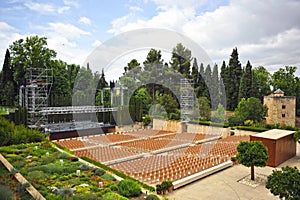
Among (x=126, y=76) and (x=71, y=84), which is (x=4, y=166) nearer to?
(x=126, y=76)

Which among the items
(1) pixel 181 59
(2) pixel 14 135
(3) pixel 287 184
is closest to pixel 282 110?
(1) pixel 181 59

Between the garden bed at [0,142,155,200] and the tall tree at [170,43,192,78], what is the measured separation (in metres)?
19.8

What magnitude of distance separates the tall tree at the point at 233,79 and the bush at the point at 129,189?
28.9 m

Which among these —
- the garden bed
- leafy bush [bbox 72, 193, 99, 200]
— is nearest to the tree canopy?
the garden bed

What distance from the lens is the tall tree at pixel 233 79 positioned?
33.5 metres

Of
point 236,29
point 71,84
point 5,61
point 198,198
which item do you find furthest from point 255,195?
point 5,61

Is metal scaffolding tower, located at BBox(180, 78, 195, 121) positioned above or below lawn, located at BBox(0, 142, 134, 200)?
above

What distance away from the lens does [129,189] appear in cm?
677

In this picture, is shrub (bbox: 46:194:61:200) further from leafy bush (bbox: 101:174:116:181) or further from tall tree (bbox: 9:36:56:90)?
tall tree (bbox: 9:36:56:90)

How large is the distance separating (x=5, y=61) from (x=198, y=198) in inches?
1283

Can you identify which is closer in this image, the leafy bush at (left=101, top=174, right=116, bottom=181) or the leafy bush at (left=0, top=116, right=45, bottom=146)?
the leafy bush at (left=101, top=174, right=116, bottom=181)

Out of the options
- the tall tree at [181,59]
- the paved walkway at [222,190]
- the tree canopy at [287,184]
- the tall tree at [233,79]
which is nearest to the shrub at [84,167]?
the paved walkway at [222,190]

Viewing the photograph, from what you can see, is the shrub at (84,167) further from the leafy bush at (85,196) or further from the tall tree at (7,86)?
the tall tree at (7,86)

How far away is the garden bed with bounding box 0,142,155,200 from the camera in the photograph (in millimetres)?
6484
